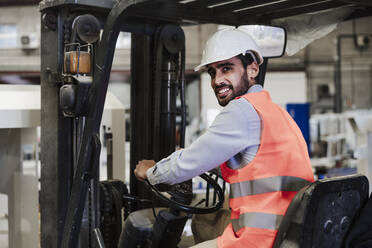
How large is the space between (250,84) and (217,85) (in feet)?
0.60

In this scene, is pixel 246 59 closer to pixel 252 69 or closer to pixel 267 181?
pixel 252 69

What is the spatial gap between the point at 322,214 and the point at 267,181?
0.98ft

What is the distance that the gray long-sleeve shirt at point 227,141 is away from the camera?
2.32m

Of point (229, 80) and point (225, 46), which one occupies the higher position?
point (225, 46)

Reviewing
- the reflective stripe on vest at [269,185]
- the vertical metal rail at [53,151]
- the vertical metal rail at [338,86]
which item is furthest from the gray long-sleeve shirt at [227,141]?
the vertical metal rail at [338,86]

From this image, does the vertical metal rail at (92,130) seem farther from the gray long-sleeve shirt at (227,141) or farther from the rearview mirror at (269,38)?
the rearview mirror at (269,38)

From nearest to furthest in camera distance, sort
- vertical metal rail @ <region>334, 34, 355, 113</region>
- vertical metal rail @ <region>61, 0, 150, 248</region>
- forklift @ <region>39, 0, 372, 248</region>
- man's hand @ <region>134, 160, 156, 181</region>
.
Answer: forklift @ <region>39, 0, 372, 248</region> → vertical metal rail @ <region>61, 0, 150, 248</region> → man's hand @ <region>134, 160, 156, 181</region> → vertical metal rail @ <region>334, 34, 355, 113</region>

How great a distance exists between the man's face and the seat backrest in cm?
70

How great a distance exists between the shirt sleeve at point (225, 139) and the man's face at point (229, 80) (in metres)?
0.24

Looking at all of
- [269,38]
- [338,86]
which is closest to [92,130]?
[269,38]

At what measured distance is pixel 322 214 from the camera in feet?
7.13

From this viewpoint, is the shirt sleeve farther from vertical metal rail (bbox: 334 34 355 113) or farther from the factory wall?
vertical metal rail (bbox: 334 34 355 113)

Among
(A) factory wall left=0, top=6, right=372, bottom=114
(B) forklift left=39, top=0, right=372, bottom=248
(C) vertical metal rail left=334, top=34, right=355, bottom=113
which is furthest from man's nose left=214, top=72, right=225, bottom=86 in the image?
(C) vertical metal rail left=334, top=34, right=355, bottom=113

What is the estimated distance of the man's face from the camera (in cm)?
262
